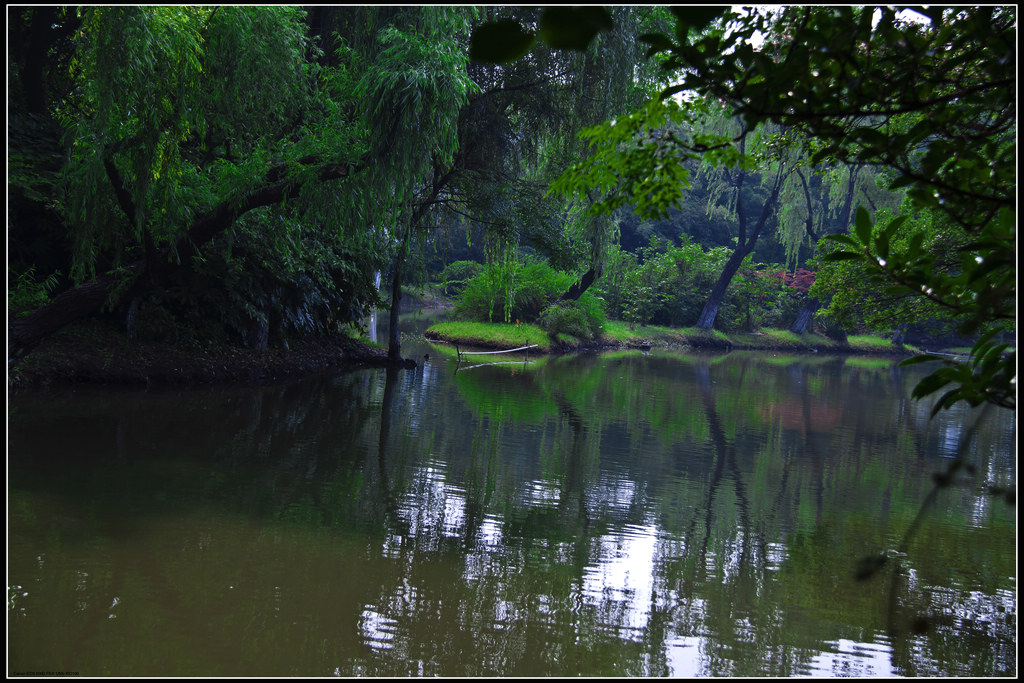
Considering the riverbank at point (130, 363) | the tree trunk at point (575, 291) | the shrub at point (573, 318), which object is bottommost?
the riverbank at point (130, 363)

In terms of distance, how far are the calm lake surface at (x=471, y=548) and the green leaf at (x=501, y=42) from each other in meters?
0.80

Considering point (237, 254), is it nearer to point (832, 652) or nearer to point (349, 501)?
point (349, 501)

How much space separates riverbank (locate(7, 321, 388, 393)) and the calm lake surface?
558mm

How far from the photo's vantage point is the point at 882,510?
6375mm

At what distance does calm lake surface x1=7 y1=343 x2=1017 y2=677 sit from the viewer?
3.38m

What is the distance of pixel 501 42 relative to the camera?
0.99 meters

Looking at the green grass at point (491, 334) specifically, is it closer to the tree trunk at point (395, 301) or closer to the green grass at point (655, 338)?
the green grass at point (655, 338)

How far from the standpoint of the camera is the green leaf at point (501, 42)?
3.19ft

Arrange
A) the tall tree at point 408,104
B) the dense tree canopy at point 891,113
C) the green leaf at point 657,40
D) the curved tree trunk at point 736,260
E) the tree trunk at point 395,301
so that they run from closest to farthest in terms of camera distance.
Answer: the green leaf at point 657,40
the dense tree canopy at point 891,113
the tall tree at point 408,104
the tree trunk at point 395,301
the curved tree trunk at point 736,260

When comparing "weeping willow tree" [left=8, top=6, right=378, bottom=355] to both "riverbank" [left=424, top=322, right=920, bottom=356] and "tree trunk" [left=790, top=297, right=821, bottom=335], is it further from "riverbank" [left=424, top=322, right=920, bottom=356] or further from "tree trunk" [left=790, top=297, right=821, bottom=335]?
"tree trunk" [left=790, top=297, right=821, bottom=335]

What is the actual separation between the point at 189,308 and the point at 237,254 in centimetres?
103

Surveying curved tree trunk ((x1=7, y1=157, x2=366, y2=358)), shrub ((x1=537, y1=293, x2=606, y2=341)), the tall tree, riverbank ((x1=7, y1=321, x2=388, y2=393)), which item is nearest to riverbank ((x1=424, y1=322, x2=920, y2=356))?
shrub ((x1=537, y1=293, x2=606, y2=341))

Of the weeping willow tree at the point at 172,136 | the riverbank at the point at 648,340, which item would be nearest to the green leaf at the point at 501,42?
the weeping willow tree at the point at 172,136

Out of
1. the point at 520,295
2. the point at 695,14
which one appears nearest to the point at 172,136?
the point at 695,14
